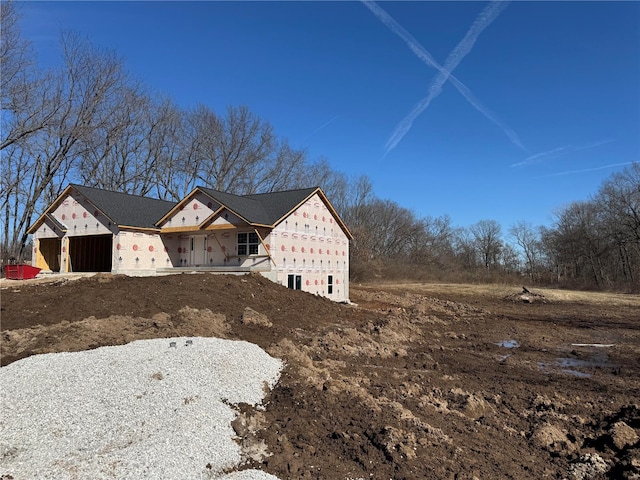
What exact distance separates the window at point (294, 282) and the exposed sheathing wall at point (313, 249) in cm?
10

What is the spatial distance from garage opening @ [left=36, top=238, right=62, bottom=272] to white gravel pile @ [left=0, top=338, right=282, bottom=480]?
1876cm

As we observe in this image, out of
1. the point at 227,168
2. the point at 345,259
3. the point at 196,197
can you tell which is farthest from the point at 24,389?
the point at 227,168

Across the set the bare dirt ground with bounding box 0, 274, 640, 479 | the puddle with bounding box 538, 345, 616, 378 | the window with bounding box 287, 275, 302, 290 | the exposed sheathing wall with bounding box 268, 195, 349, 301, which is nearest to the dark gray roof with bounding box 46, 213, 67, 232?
the bare dirt ground with bounding box 0, 274, 640, 479

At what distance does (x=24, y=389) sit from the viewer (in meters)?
6.13

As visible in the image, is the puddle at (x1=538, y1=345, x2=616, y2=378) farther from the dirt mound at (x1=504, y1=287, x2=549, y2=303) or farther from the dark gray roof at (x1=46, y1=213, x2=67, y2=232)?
the dark gray roof at (x1=46, y1=213, x2=67, y2=232)

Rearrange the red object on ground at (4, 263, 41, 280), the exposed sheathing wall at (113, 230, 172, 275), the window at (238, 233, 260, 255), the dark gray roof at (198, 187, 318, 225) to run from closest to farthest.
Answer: the red object on ground at (4, 263, 41, 280) < the dark gray roof at (198, 187, 318, 225) < the window at (238, 233, 260, 255) < the exposed sheathing wall at (113, 230, 172, 275)

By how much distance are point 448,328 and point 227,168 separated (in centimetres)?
3319

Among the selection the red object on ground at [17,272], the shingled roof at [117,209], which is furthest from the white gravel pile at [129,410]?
the shingled roof at [117,209]

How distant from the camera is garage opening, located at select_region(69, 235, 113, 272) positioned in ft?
80.1

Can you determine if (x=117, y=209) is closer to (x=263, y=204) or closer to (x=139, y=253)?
(x=139, y=253)

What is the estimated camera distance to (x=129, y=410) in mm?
5480

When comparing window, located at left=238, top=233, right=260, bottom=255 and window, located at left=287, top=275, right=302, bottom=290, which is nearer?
window, located at left=238, top=233, right=260, bottom=255

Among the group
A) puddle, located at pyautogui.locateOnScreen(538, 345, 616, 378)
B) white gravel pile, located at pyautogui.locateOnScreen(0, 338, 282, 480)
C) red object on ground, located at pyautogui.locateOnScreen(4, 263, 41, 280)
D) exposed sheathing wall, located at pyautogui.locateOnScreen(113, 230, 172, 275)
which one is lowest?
puddle, located at pyautogui.locateOnScreen(538, 345, 616, 378)

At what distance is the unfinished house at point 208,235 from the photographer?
2000 centimetres
